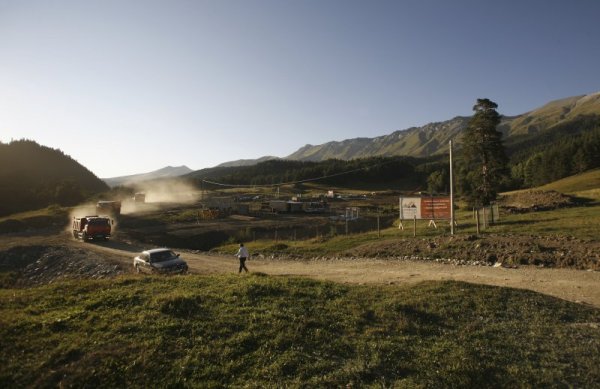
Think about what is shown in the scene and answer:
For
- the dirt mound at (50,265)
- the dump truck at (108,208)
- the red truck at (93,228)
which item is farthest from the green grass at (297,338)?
the dump truck at (108,208)

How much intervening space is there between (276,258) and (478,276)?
15.0 m

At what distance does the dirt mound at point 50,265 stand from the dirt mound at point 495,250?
1862 cm

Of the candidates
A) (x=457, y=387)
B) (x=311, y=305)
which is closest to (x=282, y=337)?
(x=311, y=305)

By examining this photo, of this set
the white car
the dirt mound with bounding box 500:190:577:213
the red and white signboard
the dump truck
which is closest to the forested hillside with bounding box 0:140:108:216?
the dump truck

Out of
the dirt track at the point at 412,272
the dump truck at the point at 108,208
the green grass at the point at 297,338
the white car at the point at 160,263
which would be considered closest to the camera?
the green grass at the point at 297,338

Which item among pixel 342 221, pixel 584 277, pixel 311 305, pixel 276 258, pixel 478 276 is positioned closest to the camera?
pixel 311 305

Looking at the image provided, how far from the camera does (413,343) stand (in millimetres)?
9758

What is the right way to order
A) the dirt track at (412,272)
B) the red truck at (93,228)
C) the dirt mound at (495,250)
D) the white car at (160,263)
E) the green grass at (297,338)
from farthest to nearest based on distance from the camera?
the red truck at (93,228) < the white car at (160,263) < the dirt mound at (495,250) < the dirt track at (412,272) < the green grass at (297,338)

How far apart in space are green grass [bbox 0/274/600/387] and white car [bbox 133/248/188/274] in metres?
7.34

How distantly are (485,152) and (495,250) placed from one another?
674 inches

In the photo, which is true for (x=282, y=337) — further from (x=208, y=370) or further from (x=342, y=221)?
(x=342, y=221)

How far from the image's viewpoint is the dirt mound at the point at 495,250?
67.5ft

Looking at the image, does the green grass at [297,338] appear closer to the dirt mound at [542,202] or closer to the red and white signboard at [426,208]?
the red and white signboard at [426,208]

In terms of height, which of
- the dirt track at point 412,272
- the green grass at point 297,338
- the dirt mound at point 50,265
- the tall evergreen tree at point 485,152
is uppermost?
the tall evergreen tree at point 485,152
